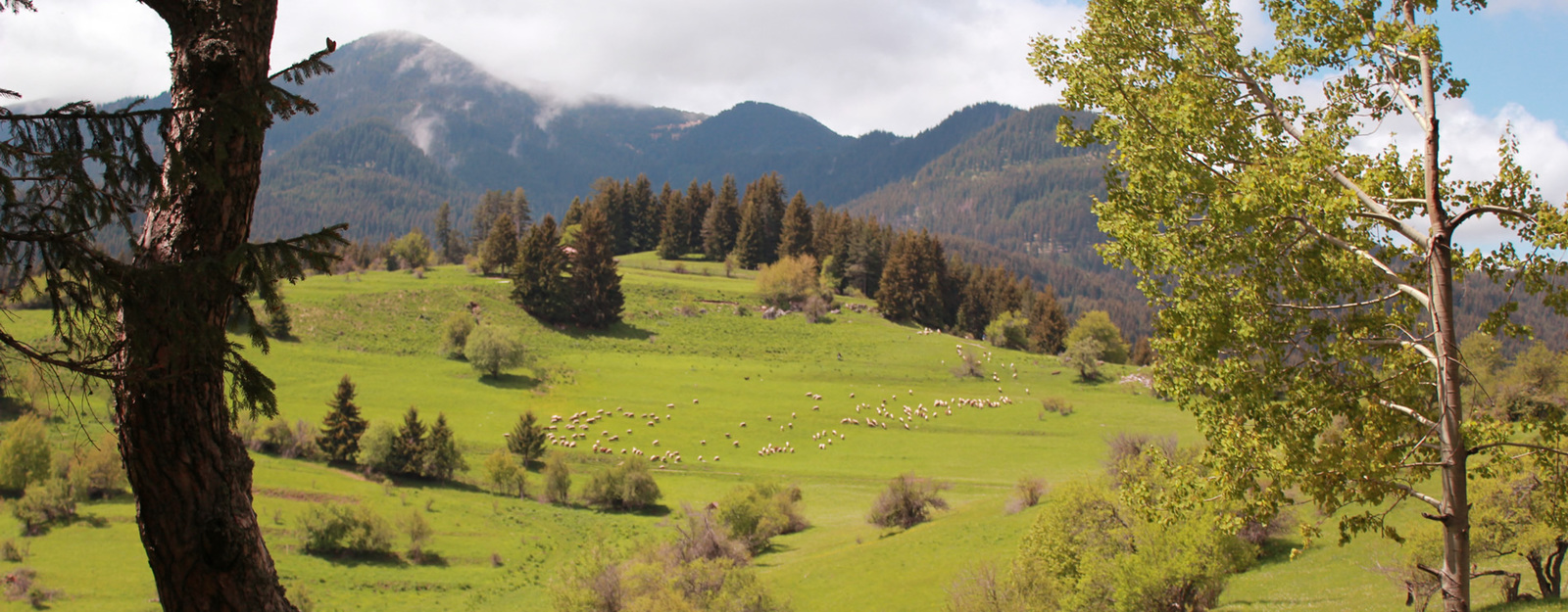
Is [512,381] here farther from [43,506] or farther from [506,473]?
[43,506]

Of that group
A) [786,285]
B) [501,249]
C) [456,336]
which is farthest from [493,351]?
[786,285]

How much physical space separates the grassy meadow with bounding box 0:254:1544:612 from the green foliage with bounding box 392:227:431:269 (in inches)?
342

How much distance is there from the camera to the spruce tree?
364ft

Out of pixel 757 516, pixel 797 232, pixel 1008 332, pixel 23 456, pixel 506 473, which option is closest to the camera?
pixel 23 456

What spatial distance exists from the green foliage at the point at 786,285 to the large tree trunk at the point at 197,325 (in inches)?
3276

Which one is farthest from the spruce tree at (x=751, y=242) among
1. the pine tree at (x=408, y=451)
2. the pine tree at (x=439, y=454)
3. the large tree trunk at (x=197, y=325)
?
the large tree trunk at (x=197, y=325)

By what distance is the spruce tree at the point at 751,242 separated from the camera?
4368 inches

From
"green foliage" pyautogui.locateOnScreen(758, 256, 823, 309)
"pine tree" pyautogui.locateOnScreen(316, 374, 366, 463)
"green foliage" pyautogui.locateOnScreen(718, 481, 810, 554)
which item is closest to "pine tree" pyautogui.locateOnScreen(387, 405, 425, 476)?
"pine tree" pyautogui.locateOnScreen(316, 374, 366, 463)

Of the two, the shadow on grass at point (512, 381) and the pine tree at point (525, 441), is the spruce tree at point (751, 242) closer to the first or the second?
the shadow on grass at point (512, 381)

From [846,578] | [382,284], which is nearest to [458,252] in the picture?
[382,284]

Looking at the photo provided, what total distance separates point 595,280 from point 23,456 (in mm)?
46639

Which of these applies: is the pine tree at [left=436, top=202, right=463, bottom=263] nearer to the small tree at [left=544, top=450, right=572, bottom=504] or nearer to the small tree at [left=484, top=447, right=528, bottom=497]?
the small tree at [left=484, top=447, right=528, bottom=497]

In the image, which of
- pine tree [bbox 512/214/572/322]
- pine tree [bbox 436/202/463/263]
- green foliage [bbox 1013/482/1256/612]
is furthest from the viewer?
pine tree [bbox 436/202/463/263]

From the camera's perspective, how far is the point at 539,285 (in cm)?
7675
